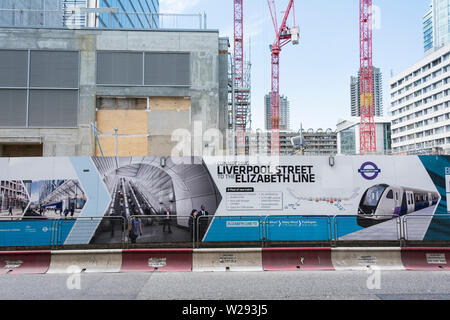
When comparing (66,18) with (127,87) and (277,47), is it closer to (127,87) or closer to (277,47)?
(127,87)

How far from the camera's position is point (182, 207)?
13.0m

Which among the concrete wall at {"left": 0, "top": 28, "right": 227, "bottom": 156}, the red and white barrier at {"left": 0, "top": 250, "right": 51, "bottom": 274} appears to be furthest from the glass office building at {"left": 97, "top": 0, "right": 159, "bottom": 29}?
the red and white barrier at {"left": 0, "top": 250, "right": 51, "bottom": 274}

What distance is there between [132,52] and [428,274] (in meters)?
23.7

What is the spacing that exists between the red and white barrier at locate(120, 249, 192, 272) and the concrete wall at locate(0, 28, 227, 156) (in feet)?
54.9

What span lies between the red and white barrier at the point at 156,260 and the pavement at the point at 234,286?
0.41 metres

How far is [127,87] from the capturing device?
26.7 m

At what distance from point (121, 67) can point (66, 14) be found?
13977 mm

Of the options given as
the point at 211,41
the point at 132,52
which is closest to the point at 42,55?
the point at 132,52

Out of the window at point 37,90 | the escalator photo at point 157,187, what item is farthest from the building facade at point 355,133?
the escalator photo at point 157,187

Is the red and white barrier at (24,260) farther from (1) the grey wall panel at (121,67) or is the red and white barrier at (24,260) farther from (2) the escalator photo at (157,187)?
(1) the grey wall panel at (121,67)

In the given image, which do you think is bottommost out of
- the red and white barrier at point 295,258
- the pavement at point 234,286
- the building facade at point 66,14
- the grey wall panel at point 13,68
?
the pavement at point 234,286

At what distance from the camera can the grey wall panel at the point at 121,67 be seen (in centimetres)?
2666
